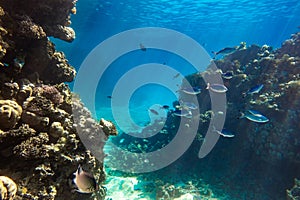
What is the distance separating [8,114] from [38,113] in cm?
72

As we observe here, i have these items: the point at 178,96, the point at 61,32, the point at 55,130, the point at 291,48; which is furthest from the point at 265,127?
the point at 61,32

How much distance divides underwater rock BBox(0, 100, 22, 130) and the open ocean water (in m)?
4.75

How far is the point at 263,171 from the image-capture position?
28.5 feet

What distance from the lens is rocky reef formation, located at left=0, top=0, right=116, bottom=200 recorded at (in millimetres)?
3955

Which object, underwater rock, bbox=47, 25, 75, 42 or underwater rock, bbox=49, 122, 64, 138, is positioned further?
underwater rock, bbox=47, 25, 75, 42

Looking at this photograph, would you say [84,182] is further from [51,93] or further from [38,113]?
[51,93]

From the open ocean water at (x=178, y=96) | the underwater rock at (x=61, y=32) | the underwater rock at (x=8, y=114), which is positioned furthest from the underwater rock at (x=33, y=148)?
the open ocean water at (x=178, y=96)

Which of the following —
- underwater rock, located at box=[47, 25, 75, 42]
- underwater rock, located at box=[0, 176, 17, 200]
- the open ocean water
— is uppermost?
underwater rock, located at box=[47, 25, 75, 42]

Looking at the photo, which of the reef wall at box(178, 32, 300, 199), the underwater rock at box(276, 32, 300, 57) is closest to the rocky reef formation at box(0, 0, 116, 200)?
the reef wall at box(178, 32, 300, 199)

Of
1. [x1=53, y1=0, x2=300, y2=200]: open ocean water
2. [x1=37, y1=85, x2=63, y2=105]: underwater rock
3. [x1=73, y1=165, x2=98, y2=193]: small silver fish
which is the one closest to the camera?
[x1=73, y1=165, x2=98, y2=193]: small silver fish

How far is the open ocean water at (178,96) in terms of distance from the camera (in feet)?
27.9

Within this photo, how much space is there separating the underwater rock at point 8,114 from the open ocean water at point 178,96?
4753 millimetres

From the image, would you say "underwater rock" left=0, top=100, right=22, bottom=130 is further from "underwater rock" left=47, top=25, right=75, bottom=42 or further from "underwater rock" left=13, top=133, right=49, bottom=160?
"underwater rock" left=47, top=25, right=75, bottom=42

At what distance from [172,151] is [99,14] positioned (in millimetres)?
23995
